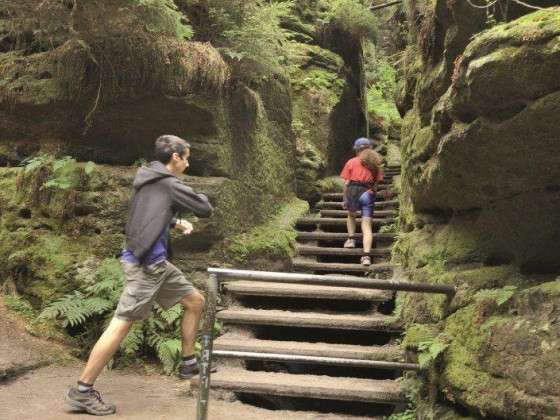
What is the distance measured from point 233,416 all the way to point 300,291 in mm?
2519

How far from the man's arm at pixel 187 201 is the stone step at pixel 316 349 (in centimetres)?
214

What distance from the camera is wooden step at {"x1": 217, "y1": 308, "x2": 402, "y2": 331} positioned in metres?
6.60

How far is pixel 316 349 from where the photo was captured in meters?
6.18

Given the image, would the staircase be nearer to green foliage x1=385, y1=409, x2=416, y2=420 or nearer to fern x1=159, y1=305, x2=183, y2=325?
green foliage x1=385, y1=409, x2=416, y2=420

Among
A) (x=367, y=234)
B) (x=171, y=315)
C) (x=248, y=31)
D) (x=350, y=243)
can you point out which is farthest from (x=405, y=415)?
(x=248, y=31)

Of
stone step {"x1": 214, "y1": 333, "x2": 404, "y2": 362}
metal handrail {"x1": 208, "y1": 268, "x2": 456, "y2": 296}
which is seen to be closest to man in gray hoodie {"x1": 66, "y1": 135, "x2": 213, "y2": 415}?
metal handrail {"x1": 208, "y1": 268, "x2": 456, "y2": 296}

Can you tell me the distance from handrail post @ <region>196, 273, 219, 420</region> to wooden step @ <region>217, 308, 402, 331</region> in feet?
8.71

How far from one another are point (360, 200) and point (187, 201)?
506cm

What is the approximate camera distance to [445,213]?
6.29m

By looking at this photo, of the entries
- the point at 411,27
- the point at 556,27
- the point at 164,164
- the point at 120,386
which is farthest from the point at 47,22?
the point at 556,27

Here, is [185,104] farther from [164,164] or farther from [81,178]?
[164,164]

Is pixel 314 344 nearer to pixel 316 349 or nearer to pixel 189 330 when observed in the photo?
pixel 316 349

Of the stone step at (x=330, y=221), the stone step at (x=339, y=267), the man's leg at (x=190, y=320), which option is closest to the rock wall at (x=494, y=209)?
the stone step at (x=339, y=267)

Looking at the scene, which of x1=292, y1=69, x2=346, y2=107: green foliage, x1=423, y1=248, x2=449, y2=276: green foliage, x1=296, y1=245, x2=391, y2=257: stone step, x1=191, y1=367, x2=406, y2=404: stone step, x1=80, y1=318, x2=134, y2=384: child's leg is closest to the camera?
x1=80, y1=318, x2=134, y2=384: child's leg
